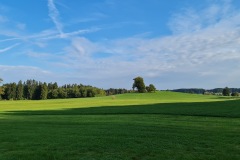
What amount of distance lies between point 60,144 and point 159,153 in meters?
3.75

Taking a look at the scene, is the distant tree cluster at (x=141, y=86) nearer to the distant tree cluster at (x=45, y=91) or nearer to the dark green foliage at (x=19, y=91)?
the distant tree cluster at (x=45, y=91)

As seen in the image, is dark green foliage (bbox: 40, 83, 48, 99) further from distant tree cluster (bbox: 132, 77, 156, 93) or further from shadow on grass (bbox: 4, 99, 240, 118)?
shadow on grass (bbox: 4, 99, 240, 118)

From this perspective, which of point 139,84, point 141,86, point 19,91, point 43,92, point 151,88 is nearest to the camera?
point 139,84

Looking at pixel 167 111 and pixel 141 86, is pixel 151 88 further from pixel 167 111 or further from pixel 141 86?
pixel 167 111

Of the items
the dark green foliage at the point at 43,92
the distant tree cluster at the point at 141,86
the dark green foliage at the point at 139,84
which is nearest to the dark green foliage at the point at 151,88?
the distant tree cluster at the point at 141,86

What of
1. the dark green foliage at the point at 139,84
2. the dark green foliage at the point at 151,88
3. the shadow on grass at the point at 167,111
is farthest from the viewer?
the dark green foliage at the point at 151,88

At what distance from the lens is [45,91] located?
143875 millimetres

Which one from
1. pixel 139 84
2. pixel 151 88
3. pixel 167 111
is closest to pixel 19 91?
pixel 139 84

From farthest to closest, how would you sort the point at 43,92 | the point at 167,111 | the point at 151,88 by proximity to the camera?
the point at 43,92 < the point at 151,88 < the point at 167,111

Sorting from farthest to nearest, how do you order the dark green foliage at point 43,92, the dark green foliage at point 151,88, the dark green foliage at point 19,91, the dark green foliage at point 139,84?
the dark green foliage at point 19,91 → the dark green foliage at point 43,92 → the dark green foliage at point 151,88 → the dark green foliage at point 139,84

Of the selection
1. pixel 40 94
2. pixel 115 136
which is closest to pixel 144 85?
pixel 40 94

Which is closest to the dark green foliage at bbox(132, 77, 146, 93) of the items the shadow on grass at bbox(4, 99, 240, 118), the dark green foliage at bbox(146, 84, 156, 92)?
the dark green foliage at bbox(146, 84, 156, 92)

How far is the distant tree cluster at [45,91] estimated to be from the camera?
13225 cm

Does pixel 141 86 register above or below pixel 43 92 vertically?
above
